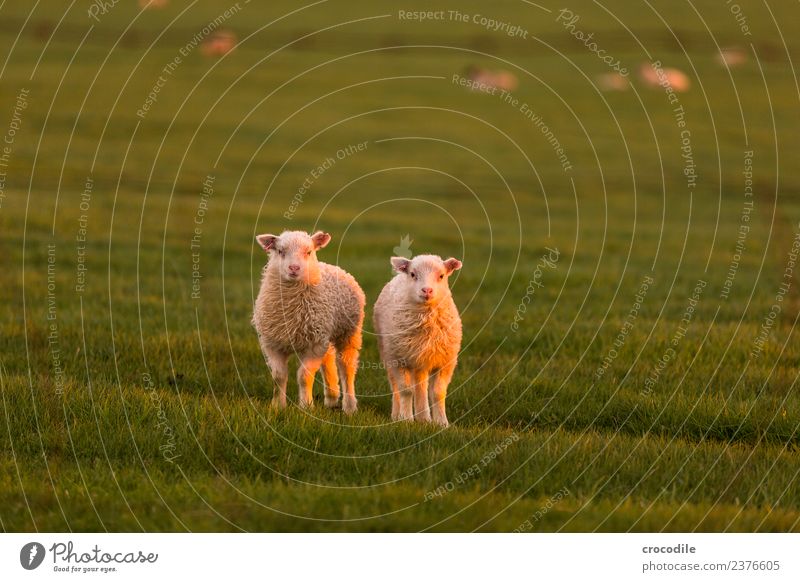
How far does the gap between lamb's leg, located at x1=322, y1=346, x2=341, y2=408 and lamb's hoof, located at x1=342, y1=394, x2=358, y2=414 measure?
278 millimetres

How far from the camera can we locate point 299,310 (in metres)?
9.63

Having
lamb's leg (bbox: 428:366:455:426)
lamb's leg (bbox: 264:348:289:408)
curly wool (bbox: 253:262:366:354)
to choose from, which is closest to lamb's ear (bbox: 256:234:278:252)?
curly wool (bbox: 253:262:366:354)

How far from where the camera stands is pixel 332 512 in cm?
691

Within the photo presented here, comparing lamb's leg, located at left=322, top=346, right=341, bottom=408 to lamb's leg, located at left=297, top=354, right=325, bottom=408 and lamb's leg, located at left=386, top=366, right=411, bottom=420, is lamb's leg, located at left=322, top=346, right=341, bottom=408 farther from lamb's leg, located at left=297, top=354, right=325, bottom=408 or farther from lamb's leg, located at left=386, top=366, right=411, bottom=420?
lamb's leg, located at left=386, top=366, right=411, bottom=420

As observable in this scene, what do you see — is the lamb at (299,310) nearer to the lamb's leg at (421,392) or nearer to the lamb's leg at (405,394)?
the lamb's leg at (405,394)

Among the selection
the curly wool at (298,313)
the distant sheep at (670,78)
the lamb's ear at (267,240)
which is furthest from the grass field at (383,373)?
the distant sheep at (670,78)

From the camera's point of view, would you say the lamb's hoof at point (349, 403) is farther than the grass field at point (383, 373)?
Yes

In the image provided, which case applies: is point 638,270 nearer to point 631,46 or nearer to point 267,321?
point 267,321

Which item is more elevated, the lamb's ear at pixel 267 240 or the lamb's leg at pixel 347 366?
the lamb's ear at pixel 267 240

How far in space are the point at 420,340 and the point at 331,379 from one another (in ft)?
4.55

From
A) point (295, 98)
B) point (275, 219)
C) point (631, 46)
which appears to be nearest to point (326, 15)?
point (295, 98)

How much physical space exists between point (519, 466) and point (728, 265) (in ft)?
45.0

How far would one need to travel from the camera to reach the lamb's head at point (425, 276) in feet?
30.0

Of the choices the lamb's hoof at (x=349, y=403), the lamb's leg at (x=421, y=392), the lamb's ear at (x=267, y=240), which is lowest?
the lamb's hoof at (x=349, y=403)
